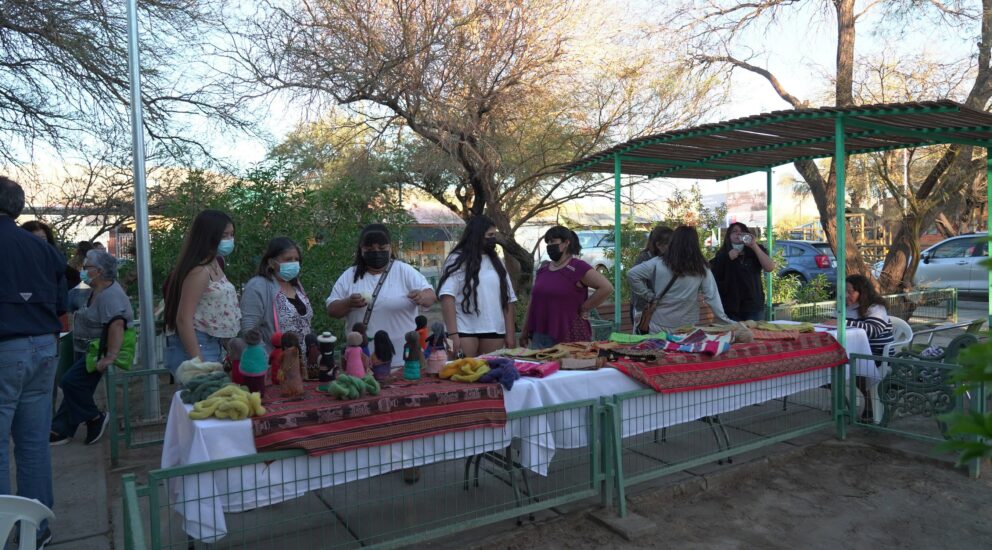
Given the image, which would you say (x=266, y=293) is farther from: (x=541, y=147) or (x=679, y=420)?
(x=541, y=147)

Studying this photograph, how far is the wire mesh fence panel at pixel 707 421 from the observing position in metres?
3.95

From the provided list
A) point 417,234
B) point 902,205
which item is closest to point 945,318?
point 902,205

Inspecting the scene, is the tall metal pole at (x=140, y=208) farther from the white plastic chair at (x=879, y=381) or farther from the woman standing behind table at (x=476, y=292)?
the white plastic chair at (x=879, y=381)

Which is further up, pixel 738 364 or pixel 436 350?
pixel 436 350

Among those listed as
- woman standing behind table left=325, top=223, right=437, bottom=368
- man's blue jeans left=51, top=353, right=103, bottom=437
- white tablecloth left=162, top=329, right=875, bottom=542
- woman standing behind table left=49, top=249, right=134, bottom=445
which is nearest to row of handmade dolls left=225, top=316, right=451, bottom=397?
white tablecloth left=162, top=329, right=875, bottom=542

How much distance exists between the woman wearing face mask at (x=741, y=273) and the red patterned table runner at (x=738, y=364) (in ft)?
3.90

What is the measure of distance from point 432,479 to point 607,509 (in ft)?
3.78

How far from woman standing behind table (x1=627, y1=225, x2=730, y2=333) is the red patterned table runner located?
72 centimetres

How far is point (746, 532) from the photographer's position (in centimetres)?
382

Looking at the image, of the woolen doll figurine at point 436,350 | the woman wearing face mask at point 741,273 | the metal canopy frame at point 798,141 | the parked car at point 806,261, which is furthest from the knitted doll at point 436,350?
the parked car at point 806,261

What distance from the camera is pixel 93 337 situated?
5.38 meters

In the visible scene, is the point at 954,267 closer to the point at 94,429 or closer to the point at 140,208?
the point at 140,208

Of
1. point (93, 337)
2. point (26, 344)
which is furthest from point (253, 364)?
point (93, 337)

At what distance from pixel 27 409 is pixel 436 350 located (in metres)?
2.06
